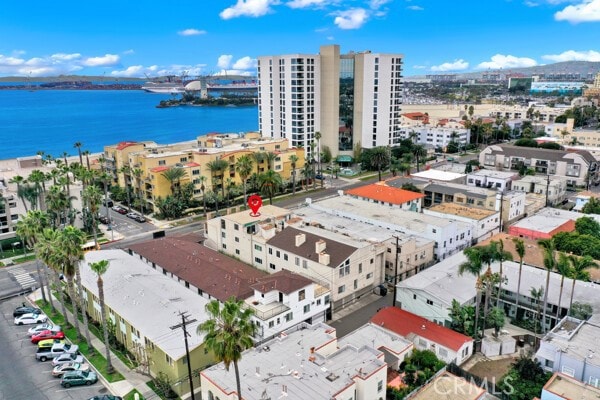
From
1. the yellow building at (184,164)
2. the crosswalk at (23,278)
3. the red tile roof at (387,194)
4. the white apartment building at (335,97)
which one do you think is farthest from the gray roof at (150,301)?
the white apartment building at (335,97)

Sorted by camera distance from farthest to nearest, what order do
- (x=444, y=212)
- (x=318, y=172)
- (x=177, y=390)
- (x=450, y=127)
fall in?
(x=450, y=127) → (x=318, y=172) → (x=444, y=212) → (x=177, y=390)

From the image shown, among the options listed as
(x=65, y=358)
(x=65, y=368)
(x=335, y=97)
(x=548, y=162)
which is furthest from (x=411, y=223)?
(x=335, y=97)

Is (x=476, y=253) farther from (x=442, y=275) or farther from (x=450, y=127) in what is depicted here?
(x=450, y=127)

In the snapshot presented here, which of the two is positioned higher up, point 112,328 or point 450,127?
point 450,127

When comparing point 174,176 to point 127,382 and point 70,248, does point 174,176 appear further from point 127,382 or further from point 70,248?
point 127,382

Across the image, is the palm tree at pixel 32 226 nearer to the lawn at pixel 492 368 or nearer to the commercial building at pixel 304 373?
the commercial building at pixel 304 373

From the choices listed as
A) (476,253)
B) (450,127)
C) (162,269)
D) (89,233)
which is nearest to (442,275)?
(476,253)

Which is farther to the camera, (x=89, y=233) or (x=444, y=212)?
(x=89, y=233)
